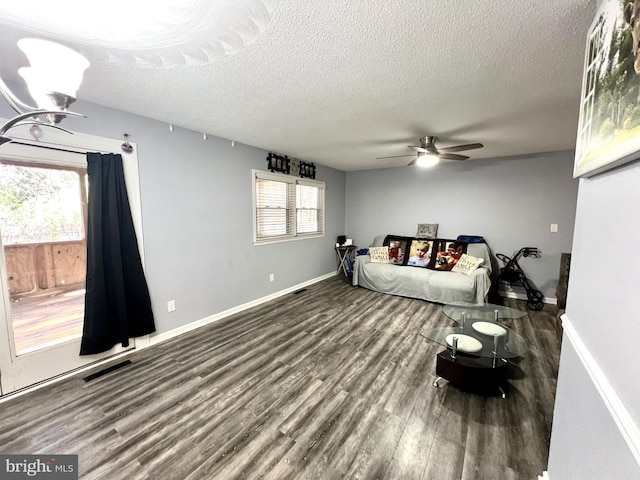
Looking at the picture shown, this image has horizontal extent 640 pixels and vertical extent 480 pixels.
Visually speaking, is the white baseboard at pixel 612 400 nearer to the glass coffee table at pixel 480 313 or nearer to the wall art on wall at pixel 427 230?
the glass coffee table at pixel 480 313

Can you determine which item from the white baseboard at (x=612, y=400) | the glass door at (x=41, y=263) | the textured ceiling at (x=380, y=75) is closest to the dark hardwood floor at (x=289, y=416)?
the glass door at (x=41, y=263)

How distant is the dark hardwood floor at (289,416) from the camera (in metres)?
1.46

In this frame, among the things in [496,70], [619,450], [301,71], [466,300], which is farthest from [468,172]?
[619,450]

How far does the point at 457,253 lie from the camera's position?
438cm

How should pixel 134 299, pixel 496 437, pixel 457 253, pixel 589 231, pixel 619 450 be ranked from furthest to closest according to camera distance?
pixel 457 253 → pixel 134 299 → pixel 496 437 → pixel 589 231 → pixel 619 450

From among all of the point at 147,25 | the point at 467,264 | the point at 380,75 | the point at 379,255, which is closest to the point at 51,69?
the point at 147,25

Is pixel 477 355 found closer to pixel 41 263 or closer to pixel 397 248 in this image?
pixel 397 248

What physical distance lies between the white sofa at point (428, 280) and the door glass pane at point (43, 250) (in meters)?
3.94

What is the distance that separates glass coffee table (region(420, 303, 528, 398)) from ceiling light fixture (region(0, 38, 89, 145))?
2.75m

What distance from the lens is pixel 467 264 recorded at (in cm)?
405

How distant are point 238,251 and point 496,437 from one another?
129 inches

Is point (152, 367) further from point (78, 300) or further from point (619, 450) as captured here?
point (619, 450)

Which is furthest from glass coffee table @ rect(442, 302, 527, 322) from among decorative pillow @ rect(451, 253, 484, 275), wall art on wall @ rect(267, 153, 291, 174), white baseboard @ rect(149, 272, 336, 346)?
wall art on wall @ rect(267, 153, 291, 174)

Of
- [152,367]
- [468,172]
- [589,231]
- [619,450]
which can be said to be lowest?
[152,367]
